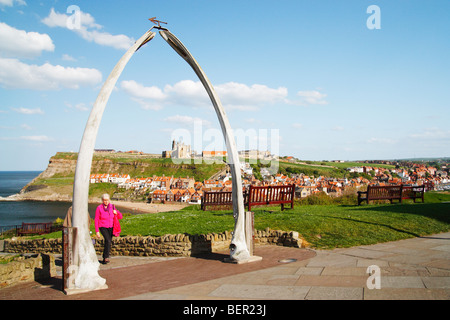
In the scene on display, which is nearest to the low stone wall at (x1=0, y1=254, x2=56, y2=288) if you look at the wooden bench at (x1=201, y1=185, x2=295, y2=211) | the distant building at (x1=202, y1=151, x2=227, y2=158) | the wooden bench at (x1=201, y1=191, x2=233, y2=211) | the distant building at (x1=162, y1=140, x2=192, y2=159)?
the wooden bench at (x1=201, y1=185, x2=295, y2=211)

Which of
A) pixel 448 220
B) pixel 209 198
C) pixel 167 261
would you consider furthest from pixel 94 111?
pixel 448 220

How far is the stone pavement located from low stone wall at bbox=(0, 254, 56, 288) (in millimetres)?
184

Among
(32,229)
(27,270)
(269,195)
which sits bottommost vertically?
(32,229)

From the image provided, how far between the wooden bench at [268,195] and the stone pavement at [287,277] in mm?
3583

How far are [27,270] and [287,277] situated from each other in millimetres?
5112

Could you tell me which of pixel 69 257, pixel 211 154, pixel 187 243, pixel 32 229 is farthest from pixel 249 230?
pixel 211 154

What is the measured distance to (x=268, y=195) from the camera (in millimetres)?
12594

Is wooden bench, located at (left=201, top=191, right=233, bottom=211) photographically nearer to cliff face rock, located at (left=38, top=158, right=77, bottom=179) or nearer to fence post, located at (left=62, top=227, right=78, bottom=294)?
fence post, located at (left=62, top=227, right=78, bottom=294)

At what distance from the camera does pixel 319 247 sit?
8398 mm

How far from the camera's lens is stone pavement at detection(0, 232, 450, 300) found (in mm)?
4801

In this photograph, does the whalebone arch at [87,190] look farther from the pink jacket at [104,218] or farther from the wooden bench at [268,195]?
the wooden bench at [268,195]

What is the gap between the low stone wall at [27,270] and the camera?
20.8 ft

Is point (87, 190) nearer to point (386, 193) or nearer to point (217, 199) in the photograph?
point (217, 199)
